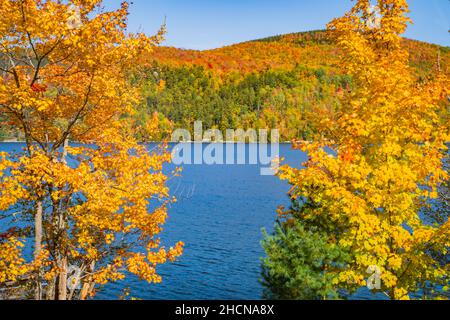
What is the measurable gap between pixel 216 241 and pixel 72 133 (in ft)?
99.4

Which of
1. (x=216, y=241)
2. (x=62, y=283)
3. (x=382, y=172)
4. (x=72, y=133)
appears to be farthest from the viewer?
(x=216, y=241)

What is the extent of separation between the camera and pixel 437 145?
13117mm

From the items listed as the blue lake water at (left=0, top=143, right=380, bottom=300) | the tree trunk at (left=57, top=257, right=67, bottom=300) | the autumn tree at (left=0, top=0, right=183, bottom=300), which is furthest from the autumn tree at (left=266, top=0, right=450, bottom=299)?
the blue lake water at (left=0, top=143, right=380, bottom=300)

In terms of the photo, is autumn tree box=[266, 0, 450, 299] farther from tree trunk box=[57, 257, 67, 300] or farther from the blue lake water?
the blue lake water

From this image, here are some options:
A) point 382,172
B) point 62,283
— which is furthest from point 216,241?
point 382,172

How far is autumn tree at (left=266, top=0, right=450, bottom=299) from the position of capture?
12453 millimetres

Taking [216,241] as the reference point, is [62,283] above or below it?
above

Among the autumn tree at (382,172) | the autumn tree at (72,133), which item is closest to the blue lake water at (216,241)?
the autumn tree at (72,133)

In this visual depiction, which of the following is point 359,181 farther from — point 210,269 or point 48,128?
point 210,269

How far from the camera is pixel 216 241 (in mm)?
43438

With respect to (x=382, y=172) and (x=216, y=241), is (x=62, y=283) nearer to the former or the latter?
(x=382, y=172)

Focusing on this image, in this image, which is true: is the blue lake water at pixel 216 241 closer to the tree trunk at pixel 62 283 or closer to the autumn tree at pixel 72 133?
the autumn tree at pixel 72 133

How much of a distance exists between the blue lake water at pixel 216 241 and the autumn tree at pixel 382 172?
36.7ft

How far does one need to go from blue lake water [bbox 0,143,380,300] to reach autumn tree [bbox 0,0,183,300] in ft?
9.53
